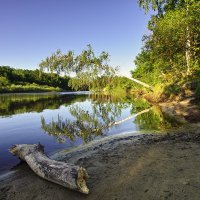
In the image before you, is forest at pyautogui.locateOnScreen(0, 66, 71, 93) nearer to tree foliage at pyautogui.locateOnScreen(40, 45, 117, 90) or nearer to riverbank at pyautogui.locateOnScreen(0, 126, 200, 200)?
tree foliage at pyautogui.locateOnScreen(40, 45, 117, 90)

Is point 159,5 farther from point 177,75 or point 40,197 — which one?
point 40,197

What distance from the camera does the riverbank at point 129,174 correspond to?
5363 mm

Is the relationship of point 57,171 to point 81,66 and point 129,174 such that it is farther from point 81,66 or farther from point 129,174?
point 81,66

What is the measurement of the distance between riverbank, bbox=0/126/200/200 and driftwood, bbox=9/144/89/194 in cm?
18

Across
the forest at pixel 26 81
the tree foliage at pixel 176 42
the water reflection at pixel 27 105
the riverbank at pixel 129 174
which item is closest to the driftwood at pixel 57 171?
the riverbank at pixel 129 174

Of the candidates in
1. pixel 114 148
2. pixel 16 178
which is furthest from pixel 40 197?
pixel 114 148

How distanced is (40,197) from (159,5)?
3561 centimetres

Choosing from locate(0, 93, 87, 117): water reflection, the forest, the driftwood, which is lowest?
locate(0, 93, 87, 117): water reflection

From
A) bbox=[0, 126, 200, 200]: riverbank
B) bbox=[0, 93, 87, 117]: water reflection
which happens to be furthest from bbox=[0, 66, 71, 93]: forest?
bbox=[0, 126, 200, 200]: riverbank

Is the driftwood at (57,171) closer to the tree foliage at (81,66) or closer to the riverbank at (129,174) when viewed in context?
the riverbank at (129,174)

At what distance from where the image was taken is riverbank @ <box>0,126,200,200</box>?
5.36 metres

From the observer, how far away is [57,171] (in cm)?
594

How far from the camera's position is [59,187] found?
5.90 m

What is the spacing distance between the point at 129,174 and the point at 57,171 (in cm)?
193
